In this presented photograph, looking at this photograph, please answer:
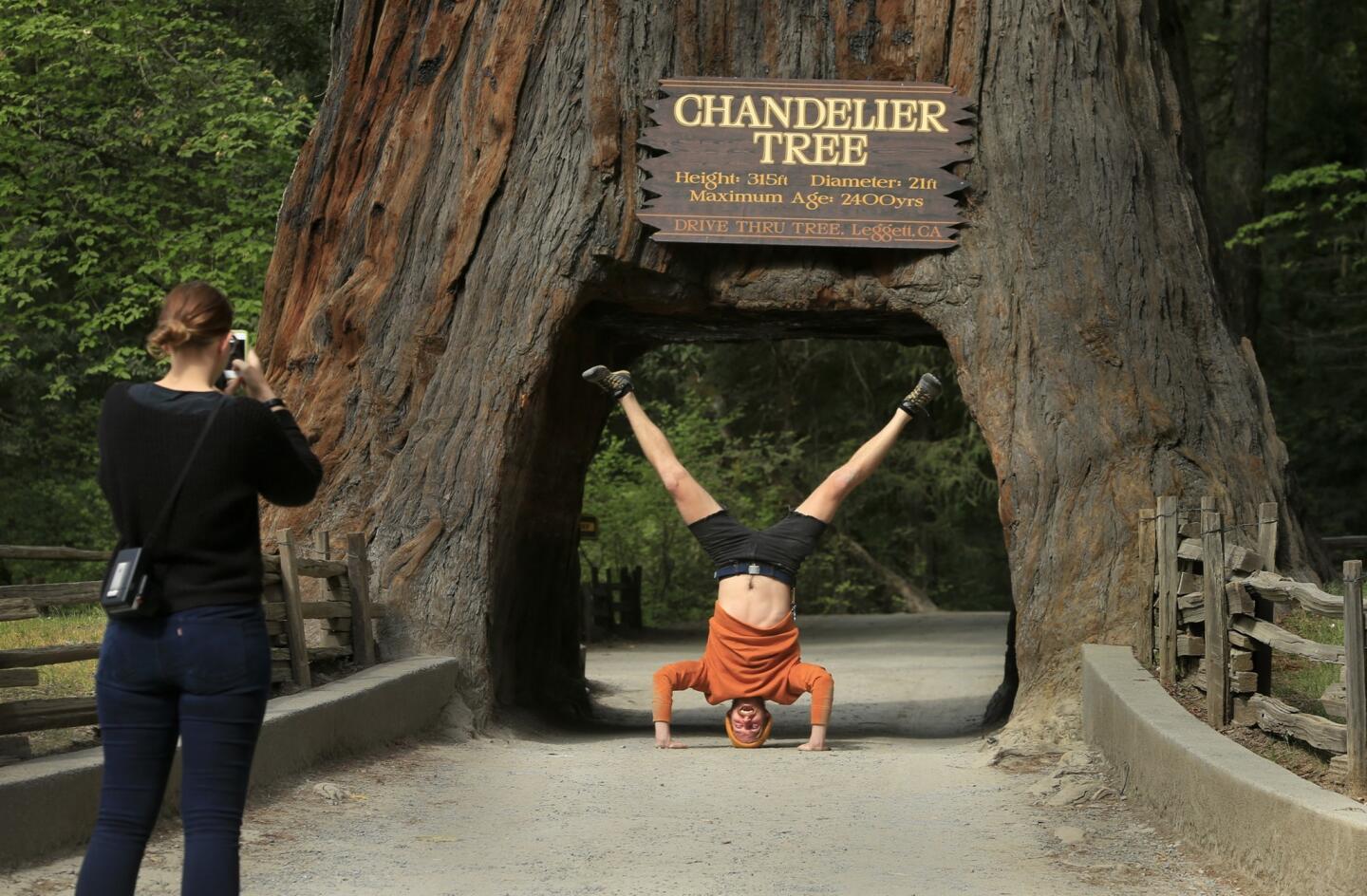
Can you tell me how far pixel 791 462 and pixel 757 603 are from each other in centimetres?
2053

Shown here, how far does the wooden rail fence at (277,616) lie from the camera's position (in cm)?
698

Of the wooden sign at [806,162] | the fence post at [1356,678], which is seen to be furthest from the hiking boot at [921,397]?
the fence post at [1356,678]

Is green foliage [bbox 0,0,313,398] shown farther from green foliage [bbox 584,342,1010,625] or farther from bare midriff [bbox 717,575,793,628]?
bare midriff [bbox 717,575,793,628]

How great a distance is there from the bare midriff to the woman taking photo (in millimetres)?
6929

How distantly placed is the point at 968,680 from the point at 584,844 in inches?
486

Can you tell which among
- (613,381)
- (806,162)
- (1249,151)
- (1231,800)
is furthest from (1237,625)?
(1249,151)

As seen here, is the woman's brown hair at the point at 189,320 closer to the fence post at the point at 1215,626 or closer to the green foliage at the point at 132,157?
the fence post at the point at 1215,626

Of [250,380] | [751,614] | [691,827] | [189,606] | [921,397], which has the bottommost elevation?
[691,827]

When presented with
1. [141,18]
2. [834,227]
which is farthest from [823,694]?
[141,18]

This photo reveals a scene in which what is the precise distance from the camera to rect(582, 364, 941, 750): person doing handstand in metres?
11.3

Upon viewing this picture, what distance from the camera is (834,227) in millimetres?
12695

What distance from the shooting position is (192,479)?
4.51 metres

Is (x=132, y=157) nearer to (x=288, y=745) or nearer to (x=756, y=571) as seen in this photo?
(x=756, y=571)

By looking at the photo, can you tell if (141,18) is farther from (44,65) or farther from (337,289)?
(337,289)
